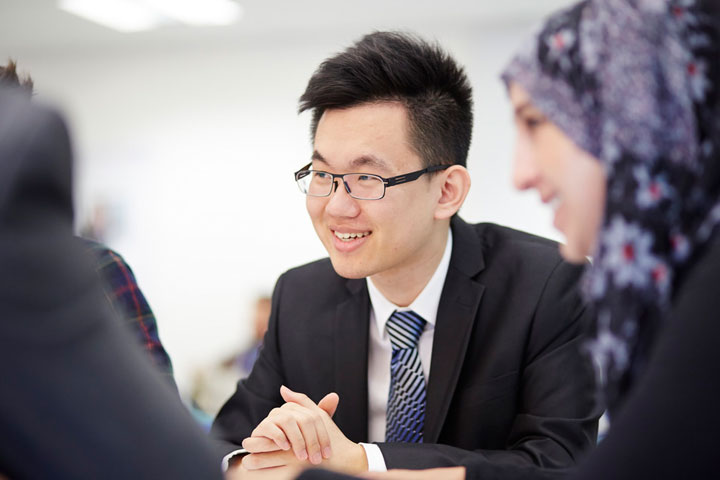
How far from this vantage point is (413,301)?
6.29 feet

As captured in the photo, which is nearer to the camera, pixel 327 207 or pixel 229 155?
pixel 327 207

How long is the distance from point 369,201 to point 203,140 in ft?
18.3

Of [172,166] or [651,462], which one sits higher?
[172,166]

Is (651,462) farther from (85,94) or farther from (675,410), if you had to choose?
(85,94)

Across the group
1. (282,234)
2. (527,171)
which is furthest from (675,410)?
(282,234)

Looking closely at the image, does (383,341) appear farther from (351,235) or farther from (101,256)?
(101,256)

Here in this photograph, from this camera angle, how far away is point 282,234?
→ 681 centimetres

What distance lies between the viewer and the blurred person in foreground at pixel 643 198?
2.46 feet

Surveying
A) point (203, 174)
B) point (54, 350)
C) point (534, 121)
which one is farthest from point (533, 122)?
point (203, 174)

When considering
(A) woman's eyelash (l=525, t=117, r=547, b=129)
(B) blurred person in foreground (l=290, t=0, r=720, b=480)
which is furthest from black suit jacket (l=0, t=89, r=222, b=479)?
(A) woman's eyelash (l=525, t=117, r=547, b=129)

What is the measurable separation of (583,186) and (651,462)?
36cm

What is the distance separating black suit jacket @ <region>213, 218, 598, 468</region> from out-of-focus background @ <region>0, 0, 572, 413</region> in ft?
14.0

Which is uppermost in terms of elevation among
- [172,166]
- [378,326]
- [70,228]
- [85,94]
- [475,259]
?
[85,94]

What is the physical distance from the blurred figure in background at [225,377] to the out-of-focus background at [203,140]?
3.00ft
